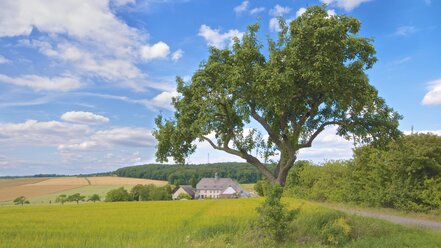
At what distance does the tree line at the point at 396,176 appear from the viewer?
23.0 metres

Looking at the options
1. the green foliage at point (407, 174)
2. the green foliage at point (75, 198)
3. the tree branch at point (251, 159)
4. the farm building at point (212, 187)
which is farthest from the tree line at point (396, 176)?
the farm building at point (212, 187)

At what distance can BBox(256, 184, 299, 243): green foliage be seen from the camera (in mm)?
11586

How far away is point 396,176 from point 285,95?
16.7m

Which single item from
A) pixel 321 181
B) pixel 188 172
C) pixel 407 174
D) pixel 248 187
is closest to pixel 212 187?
pixel 248 187

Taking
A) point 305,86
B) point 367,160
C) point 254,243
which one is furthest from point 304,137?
point 367,160

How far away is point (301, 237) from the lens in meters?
12.6

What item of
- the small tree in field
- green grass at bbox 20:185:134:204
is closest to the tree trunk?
the small tree in field

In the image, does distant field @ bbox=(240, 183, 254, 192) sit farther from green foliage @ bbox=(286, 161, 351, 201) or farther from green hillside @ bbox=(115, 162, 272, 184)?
green foliage @ bbox=(286, 161, 351, 201)

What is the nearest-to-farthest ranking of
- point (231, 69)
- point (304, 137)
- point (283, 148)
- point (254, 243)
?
point (254, 243) → point (231, 69) → point (283, 148) → point (304, 137)

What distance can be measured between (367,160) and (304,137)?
14.9 m

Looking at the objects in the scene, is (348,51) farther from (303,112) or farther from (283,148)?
(283,148)

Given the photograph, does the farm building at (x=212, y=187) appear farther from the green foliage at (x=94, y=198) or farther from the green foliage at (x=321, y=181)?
the green foliage at (x=321, y=181)

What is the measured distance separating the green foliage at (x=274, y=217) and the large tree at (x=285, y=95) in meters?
1.89

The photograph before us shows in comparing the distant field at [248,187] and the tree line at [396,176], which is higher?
the tree line at [396,176]
